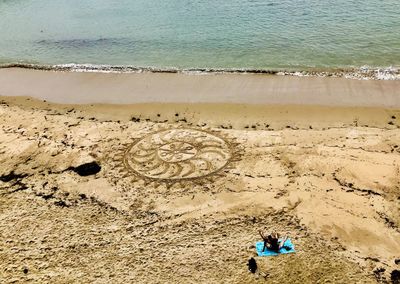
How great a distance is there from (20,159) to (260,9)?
1560 cm

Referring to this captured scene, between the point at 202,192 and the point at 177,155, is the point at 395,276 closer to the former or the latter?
the point at 202,192

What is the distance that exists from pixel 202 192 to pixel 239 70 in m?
7.94

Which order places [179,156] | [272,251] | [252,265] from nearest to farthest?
[252,265] < [272,251] < [179,156]

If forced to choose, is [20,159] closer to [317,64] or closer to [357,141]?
[357,141]

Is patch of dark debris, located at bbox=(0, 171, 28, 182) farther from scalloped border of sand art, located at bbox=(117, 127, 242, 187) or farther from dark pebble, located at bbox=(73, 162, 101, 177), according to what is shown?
scalloped border of sand art, located at bbox=(117, 127, 242, 187)

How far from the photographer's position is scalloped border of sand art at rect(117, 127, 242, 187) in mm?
10273

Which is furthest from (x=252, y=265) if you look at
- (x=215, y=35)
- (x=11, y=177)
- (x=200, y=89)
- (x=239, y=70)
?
(x=215, y=35)

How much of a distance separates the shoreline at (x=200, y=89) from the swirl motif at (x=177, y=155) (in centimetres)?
273

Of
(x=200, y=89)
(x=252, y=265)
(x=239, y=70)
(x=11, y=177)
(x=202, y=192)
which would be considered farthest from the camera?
(x=239, y=70)

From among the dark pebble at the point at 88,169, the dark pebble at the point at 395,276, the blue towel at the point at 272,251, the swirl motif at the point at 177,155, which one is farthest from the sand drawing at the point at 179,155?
the dark pebble at the point at 395,276

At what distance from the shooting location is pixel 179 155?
11062 mm

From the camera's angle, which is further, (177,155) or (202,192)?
(177,155)

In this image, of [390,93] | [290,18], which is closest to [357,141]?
[390,93]

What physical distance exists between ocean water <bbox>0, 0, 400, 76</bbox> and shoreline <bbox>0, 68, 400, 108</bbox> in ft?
4.05
